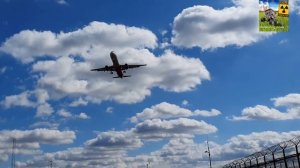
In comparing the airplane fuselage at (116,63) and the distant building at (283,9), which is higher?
the airplane fuselage at (116,63)

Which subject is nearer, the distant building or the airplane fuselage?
the distant building

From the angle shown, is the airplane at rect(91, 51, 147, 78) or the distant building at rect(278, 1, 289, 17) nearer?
the distant building at rect(278, 1, 289, 17)

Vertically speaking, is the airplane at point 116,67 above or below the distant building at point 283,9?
above

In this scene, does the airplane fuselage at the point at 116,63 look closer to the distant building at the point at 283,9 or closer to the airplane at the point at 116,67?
the airplane at the point at 116,67

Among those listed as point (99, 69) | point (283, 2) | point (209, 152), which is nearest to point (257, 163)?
point (283, 2)

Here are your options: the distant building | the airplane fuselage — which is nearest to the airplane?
the airplane fuselage

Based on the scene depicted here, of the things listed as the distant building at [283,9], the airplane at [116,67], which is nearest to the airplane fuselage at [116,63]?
the airplane at [116,67]

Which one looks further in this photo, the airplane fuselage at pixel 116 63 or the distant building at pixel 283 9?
the airplane fuselage at pixel 116 63

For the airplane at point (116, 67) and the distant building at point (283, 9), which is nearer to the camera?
the distant building at point (283, 9)

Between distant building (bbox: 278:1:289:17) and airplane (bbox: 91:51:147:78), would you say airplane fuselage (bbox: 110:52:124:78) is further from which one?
distant building (bbox: 278:1:289:17)

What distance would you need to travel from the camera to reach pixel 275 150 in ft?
156

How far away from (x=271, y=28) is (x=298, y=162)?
44.8 feet

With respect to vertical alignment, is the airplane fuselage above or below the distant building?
above

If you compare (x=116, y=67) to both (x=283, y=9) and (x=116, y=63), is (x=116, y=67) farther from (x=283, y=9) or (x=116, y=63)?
(x=283, y=9)
